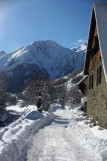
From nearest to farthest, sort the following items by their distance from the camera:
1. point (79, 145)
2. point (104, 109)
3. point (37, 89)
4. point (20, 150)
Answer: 1. point (20, 150)
2. point (79, 145)
3. point (104, 109)
4. point (37, 89)

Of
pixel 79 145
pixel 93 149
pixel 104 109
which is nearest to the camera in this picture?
pixel 93 149

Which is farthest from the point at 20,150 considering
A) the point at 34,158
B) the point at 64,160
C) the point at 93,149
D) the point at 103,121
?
the point at 103,121

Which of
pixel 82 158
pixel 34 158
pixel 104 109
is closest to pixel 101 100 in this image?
pixel 104 109

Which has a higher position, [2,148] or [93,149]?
[2,148]

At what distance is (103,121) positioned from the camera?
41.4 ft

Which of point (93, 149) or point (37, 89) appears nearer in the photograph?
point (93, 149)

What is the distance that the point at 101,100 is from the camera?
13383 mm

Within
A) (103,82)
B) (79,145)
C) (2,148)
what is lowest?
(79,145)

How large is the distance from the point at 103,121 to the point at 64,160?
5127mm

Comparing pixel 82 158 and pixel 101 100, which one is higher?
pixel 101 100

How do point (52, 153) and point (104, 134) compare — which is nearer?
point (52, 153)

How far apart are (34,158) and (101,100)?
6.64 metres

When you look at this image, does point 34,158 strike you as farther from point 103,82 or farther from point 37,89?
point 37,89

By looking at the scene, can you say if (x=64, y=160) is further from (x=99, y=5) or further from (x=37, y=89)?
(x=37, y=89)
